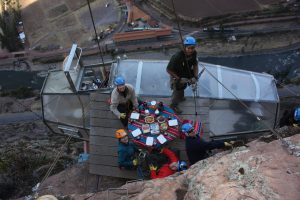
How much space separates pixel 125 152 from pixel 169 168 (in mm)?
1131

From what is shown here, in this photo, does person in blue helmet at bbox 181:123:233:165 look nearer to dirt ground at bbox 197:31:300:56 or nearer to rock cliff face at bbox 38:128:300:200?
rock cliff face at bbox 38:128:300:200

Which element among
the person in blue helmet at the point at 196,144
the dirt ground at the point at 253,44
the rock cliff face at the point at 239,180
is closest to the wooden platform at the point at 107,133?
the person in blue helmet at the point at 196,144

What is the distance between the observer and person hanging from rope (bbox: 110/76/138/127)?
9.35 metres

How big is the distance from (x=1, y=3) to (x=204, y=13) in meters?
25.0

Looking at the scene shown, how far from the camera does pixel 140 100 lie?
1004 cm

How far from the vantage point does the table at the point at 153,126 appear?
909cm

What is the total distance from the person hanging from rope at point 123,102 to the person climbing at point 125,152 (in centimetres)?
98

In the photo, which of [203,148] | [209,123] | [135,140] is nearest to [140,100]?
[135,140]

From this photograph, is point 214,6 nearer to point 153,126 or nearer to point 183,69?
point 183,69

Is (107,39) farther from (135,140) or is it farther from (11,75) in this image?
(135,140)

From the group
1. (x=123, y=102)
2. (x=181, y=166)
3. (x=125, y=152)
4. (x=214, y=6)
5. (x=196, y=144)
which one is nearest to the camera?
(x=196, y=144)

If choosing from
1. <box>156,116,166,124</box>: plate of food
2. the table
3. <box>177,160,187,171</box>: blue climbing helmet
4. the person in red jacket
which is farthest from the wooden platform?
<box>177,160,187,171</box>: blue climbing helmet

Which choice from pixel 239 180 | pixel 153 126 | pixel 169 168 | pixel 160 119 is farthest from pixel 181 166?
pixel 239 180

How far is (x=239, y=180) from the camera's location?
5.46m
